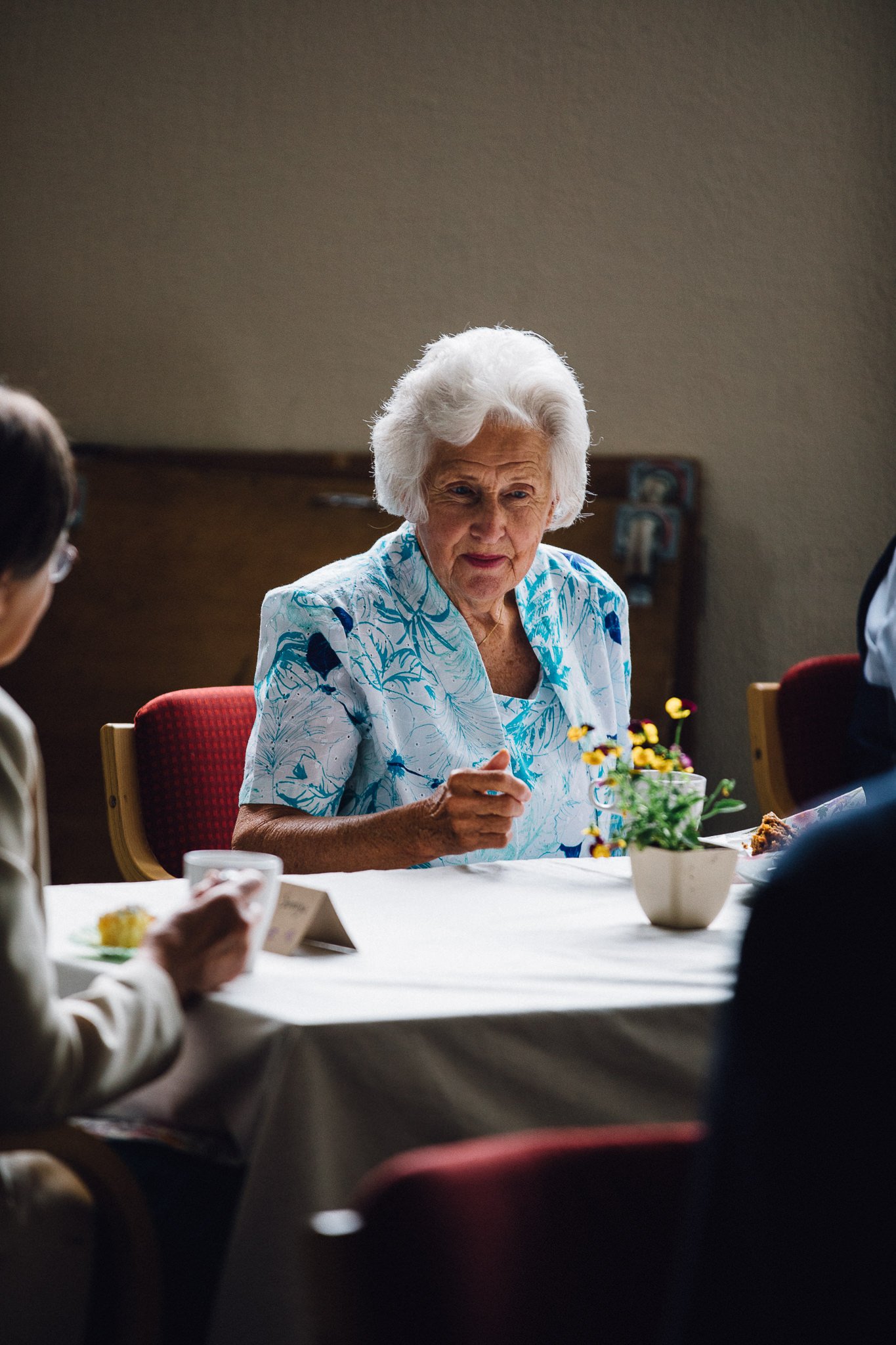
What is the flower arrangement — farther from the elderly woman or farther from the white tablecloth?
the elderly woman

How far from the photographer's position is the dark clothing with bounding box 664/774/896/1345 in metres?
0.56

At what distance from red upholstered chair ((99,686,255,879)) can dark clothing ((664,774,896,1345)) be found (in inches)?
70.8

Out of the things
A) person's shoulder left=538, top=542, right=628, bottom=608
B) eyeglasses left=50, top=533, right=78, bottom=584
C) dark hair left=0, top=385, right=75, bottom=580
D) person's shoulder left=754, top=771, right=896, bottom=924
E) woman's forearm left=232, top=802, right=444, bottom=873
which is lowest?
Result: woman's forearm left=232, top=802, right=444, bottom=873

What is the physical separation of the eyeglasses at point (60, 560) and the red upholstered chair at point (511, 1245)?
0.57 m

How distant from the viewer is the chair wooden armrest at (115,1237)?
109 cm

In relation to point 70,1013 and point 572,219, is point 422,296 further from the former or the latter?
point 70,1013

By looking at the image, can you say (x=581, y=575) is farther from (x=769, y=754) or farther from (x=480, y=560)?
(x=769, y=754)

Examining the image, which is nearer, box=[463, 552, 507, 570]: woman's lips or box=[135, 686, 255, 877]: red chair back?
box=[463, 552, 507, 570]: woman's lips

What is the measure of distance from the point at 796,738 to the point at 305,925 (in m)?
1.87

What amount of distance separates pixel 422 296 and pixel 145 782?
2041 millimetres

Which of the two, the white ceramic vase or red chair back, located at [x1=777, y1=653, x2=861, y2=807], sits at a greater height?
the white ceramic vase

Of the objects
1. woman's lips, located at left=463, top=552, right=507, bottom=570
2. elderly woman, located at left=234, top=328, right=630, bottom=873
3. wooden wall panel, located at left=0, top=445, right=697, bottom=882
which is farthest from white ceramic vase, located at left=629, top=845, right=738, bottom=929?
wooden wall panel, located at left=0, top=445, right=697, bottom=882

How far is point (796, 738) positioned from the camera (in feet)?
9.75

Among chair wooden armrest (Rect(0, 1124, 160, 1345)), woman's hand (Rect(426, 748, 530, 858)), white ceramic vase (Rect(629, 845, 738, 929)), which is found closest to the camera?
chair wooden armrest (Rect(0, 1124, 160, 1345))
